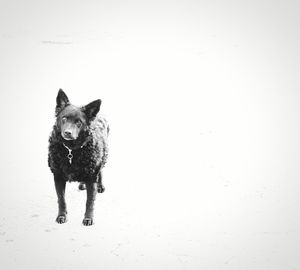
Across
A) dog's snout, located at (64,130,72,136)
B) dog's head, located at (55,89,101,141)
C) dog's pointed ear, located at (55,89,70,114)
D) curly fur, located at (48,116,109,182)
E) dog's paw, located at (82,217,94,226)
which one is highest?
dog's pointed ear, located at (55,89,70,114)

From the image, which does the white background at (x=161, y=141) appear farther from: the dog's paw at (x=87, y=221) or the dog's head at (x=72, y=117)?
the dog's head at (x=72, y=117)

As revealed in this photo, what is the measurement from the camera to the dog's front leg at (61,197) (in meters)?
5.38

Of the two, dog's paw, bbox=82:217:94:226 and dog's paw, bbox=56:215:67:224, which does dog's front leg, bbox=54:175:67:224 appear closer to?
dog's paw, bbox=56:215:67:224

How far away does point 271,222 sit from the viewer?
5.87m

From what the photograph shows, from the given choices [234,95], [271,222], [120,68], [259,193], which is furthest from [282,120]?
[120,68]

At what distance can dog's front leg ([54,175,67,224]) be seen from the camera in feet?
17.7

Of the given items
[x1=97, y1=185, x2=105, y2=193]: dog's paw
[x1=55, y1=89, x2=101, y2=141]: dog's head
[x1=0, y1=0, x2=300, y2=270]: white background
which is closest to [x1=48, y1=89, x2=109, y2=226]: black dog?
[x1=55, y1=89, x2=101, y2=141]: dog's head

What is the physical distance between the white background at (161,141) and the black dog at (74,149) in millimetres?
595

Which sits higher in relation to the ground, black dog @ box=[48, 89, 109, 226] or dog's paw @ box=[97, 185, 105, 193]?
black dog @ box=[48, 89, 109, 226]

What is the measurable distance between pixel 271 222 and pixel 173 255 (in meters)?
1.86

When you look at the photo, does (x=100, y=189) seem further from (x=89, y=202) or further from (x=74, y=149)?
(x=74, y=149)

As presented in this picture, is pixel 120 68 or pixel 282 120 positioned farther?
pixel 120 68

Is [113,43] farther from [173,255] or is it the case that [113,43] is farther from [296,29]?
[173,255]

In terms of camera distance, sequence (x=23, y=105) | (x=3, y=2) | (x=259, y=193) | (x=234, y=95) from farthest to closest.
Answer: (x=3, y=2) → (x=234, y=95) → (x=23, y=105) → (x=259, y=193)
